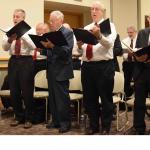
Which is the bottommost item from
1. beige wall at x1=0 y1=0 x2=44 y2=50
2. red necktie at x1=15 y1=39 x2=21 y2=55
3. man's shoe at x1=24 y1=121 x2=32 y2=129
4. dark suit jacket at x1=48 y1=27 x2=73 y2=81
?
man's shoe at x1=24 y1=121 x2=32 y2=129

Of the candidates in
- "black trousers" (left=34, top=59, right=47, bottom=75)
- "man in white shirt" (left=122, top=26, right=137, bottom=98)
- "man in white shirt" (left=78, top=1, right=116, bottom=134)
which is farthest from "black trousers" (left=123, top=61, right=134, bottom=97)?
"man in white shirt" (left=78, top=1, right=116, bottom=134)

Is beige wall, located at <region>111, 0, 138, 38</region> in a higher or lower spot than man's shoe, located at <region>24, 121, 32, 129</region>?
higher

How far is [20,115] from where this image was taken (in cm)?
479

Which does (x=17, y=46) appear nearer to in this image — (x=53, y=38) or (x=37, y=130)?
(x=53, y=38)

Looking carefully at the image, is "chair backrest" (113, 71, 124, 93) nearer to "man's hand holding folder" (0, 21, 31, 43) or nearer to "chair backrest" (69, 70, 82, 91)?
"chair backrest" (69, 70, 82, 91)

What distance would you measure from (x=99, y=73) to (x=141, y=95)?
0.52 meters

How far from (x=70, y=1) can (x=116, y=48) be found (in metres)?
3.30

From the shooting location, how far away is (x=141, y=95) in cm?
363

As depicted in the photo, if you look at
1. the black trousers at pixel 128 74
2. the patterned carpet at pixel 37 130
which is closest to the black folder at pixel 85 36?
the patterned carpet at pixel 37 130

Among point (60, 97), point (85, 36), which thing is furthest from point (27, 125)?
point (85, 36)

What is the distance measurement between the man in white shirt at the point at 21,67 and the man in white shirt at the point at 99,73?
967mm

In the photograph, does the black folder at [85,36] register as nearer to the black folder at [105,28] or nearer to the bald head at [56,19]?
the black folder at [105,28]

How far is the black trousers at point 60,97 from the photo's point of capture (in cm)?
418

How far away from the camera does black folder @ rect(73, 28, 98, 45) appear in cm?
342
